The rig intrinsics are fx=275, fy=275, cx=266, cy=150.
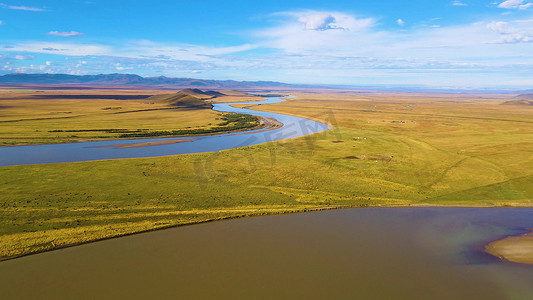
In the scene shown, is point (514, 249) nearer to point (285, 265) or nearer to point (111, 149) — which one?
point (285, 265)

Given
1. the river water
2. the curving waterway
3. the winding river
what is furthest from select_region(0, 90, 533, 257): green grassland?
the curving waterway

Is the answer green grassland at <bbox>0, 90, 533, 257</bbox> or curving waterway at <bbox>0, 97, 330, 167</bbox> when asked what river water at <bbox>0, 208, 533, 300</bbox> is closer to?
green grassland at <bbox>0, 90, 533, 257</bbox>

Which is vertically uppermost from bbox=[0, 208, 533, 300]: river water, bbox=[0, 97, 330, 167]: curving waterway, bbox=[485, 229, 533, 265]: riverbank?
bbox=[485, 229, 533, 265]: riverbank

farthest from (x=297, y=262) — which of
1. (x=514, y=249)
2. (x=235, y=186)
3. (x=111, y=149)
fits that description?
(x=111, y=149)

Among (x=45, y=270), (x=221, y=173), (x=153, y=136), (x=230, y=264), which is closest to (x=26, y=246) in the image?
(x=45, y=270)

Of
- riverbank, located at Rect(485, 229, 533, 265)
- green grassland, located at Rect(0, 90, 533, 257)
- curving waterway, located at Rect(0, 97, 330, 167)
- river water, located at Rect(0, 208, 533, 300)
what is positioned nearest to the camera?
river water, located at Rect(0, 208, 533, 300)

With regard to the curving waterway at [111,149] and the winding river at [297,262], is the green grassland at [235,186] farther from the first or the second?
the curving waterway at [111,149]
